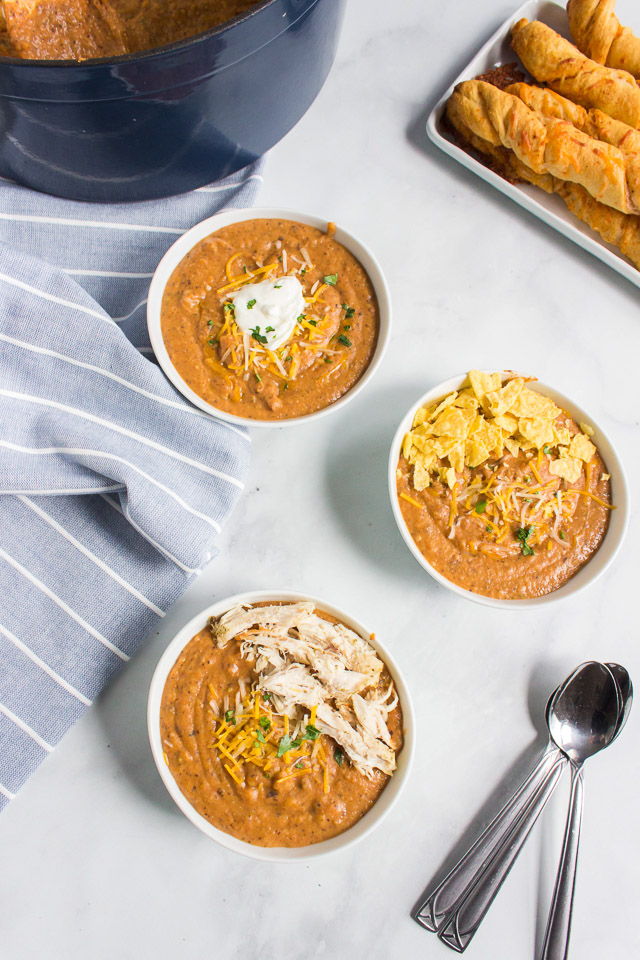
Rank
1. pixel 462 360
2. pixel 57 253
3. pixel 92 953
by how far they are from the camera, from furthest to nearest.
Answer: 1. pixel 462 360
2. pixel 57 253
3. pixel 92 953

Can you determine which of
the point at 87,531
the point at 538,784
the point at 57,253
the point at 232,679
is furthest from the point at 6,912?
the point at 57,253

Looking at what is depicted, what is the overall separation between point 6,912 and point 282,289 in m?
2.24

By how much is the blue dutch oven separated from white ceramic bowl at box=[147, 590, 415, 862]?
136 centimetres

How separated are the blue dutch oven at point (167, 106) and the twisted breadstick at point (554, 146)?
631 millimetres

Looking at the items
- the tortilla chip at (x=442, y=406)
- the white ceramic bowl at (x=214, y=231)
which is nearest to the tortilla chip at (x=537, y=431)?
the tortilla chip at (x=442, y=406)

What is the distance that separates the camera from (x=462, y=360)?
2.82 metres

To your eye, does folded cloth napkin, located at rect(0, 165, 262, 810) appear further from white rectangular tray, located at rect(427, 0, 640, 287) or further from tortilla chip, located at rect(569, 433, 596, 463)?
white rectangular tray, located at rect(427, 0, 640, 287)

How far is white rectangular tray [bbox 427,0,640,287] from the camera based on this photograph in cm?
277

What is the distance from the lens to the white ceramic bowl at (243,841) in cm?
223

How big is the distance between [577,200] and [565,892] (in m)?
2.46

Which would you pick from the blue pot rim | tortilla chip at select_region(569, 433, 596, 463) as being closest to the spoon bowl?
tortilla chip at select_region(569, 433, 596, 463)

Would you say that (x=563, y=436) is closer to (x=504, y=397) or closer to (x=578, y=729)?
(x=504, y=397)

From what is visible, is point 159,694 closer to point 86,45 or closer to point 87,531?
point 87,531

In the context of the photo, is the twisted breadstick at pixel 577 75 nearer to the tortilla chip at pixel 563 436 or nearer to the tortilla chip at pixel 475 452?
the tortilla chip at pixel 563 436
